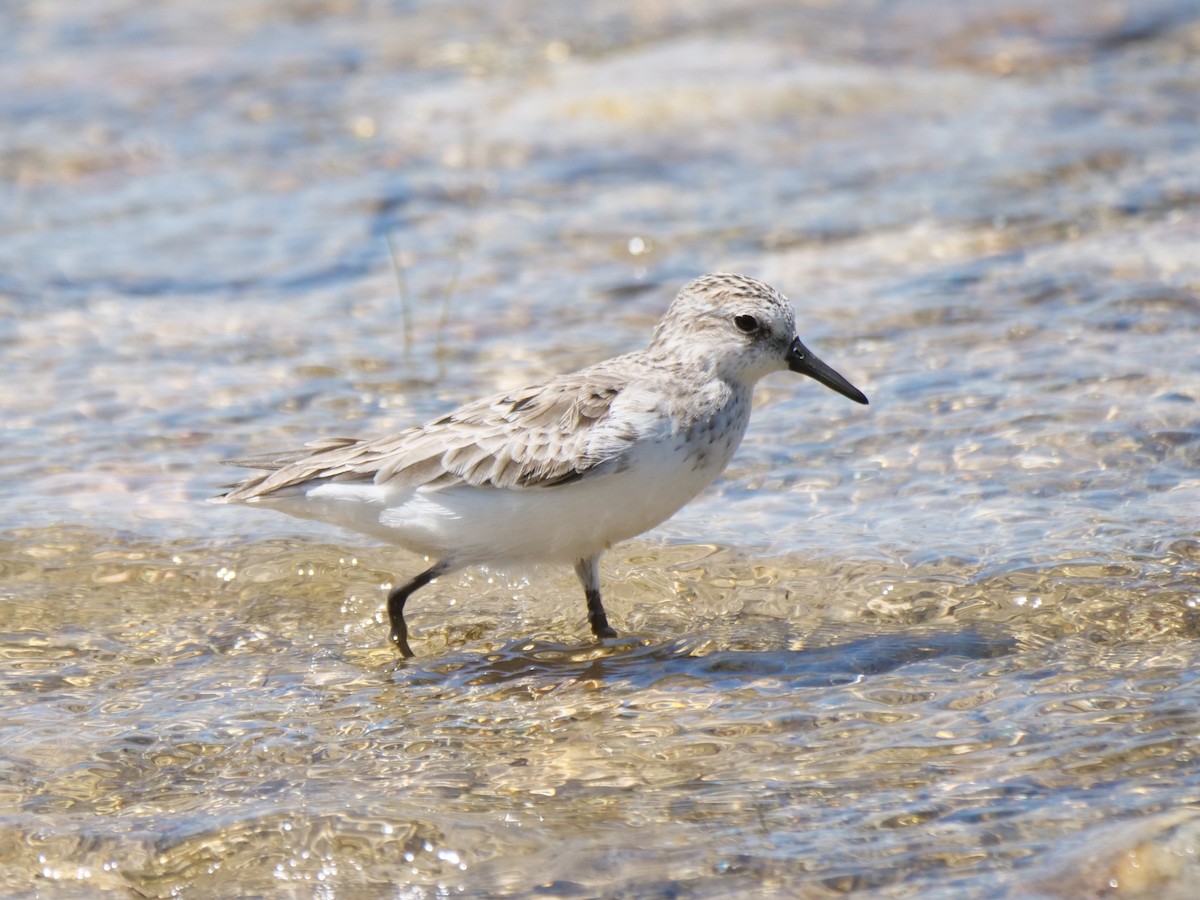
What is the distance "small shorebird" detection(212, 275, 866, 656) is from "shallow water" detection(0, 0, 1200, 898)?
481 mm

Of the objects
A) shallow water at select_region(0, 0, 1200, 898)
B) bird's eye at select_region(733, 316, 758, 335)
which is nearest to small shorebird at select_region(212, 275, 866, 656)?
bird's eye at select_region(733, 316, 758, 335)

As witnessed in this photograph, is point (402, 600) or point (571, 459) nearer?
point (571, 459)

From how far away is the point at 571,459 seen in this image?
625 cm

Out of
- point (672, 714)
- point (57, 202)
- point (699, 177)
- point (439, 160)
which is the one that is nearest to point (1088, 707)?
point (672, 714)

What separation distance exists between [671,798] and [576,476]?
4.76 feet

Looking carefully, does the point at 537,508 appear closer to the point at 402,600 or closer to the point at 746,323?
the point at 402,600

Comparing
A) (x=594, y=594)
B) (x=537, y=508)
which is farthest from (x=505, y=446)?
(x=594, y=594)

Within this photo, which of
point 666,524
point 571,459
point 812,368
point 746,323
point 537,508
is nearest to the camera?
point 571,459

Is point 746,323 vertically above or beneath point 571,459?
above

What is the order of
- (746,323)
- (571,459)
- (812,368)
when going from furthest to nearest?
(812,368), (746,323), (571,459)

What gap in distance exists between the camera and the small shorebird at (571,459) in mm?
6285

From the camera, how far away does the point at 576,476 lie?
246 inches

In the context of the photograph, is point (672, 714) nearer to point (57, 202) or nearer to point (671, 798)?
point (671, 798)

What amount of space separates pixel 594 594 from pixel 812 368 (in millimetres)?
1296
